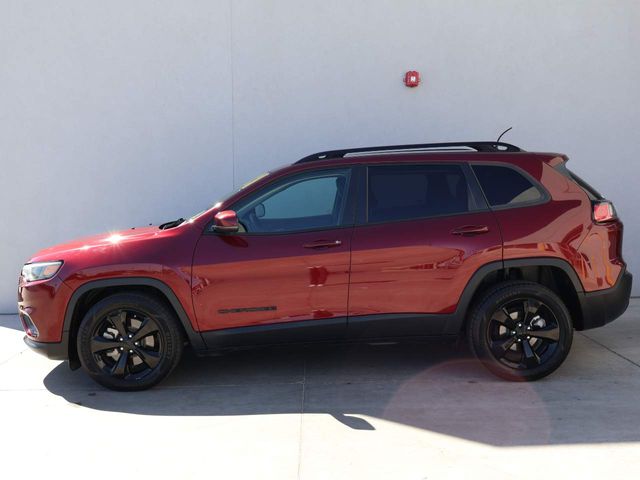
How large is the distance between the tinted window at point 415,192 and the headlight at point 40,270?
245 cm

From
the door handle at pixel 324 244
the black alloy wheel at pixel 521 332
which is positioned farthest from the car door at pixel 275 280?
the black alloy wheel at pixel 521 332

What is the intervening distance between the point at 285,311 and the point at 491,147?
2.17 meters

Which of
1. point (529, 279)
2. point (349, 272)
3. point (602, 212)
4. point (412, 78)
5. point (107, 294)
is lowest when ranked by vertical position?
point (107, 294)

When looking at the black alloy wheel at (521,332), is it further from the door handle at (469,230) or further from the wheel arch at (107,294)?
the wheel arch at (107,294)

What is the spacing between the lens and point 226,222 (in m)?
4.59

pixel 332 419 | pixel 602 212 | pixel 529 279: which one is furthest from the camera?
pixel 529 279

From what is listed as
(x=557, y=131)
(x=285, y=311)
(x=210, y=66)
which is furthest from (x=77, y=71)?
(x=557, y=131)

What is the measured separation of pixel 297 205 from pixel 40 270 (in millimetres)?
2058

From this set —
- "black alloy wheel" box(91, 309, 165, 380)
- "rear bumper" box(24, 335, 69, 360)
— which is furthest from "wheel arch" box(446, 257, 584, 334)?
"rear bumper" box(24, 335, 69, 360)

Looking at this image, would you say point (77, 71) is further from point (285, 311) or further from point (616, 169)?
point (616, 169)

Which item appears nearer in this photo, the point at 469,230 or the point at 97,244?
the point at 469,230

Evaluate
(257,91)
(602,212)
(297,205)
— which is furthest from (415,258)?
(257,91)

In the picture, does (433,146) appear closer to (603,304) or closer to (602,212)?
(602,212)

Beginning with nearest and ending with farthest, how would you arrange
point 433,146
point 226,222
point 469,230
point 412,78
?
point 226,222 < point 469,230 < point 433,146 < point 412,78
